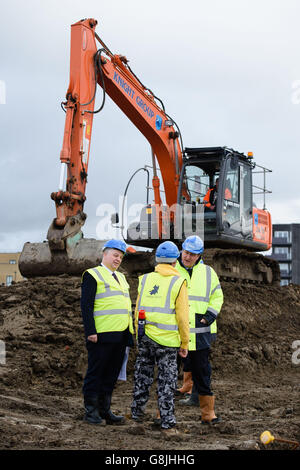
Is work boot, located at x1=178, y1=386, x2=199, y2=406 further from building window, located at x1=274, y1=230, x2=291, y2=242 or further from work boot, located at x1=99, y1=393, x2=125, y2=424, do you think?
building window, located at x1=274, y1=230, x2=291, y2=242

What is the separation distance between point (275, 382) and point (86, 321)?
5065mm

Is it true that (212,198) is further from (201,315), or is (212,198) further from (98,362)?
(98,362)

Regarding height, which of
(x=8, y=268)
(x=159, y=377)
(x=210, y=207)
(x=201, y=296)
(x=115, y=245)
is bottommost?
(x=159, y=377)

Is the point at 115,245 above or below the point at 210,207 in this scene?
below

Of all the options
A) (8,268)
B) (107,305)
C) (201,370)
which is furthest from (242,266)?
(8,268)

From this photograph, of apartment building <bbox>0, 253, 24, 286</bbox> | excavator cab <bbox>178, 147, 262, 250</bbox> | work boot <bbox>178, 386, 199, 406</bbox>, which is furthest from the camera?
apartment building <bbox>0, 253, 24, 286</bbox>

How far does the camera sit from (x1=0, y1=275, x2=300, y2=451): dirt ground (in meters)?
5.45

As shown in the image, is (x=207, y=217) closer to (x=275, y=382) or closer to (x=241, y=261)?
(x=241, y=261)

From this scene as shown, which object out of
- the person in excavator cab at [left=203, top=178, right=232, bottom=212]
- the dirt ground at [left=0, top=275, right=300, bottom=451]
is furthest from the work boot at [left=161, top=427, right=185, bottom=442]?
the person in excavator cab at [left=203, top=178, right=232, bottom=212]

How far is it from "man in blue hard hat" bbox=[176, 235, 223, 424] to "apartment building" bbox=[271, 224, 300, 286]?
63.2 metres

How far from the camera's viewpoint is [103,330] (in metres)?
6.20

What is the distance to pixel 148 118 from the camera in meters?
13.3

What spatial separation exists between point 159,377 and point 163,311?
0.60 metres
